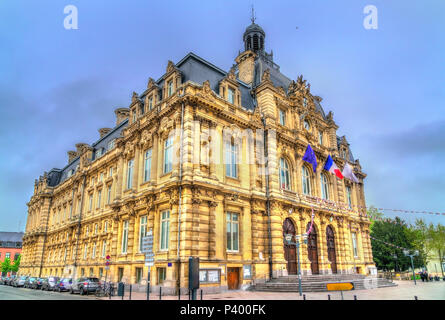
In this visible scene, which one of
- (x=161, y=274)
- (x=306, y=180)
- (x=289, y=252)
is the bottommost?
(x=161, y=274)

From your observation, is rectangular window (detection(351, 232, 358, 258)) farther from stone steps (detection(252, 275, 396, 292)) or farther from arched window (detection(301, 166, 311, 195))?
arched window (detection(301, 166, 311, 195))

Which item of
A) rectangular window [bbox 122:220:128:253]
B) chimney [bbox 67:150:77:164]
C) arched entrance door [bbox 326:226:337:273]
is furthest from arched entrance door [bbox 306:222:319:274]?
chimney [bbox 67:150:77:164]

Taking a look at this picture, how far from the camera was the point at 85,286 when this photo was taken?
82.2ft

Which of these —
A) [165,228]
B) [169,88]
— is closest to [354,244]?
[165,228]

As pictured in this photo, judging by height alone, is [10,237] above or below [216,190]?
above

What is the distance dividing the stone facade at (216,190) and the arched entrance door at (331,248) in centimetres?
45

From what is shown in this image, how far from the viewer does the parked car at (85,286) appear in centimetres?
2503

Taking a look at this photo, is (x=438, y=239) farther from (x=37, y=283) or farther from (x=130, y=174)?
(x=37, y=283)

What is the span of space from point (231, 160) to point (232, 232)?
612cm

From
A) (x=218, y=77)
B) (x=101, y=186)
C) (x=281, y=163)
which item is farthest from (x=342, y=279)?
(x=101, y=186)

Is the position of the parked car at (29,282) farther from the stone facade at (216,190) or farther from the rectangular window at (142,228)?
the rectangular window at (142,228)

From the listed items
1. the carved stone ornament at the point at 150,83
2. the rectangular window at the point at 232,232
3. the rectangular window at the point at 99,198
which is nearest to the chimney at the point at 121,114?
the rectangular window at the point at 99,198

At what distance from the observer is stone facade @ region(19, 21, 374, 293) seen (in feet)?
76.4

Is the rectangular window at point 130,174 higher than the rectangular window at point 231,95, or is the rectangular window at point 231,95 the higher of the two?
the rectangular window at point 231,95
